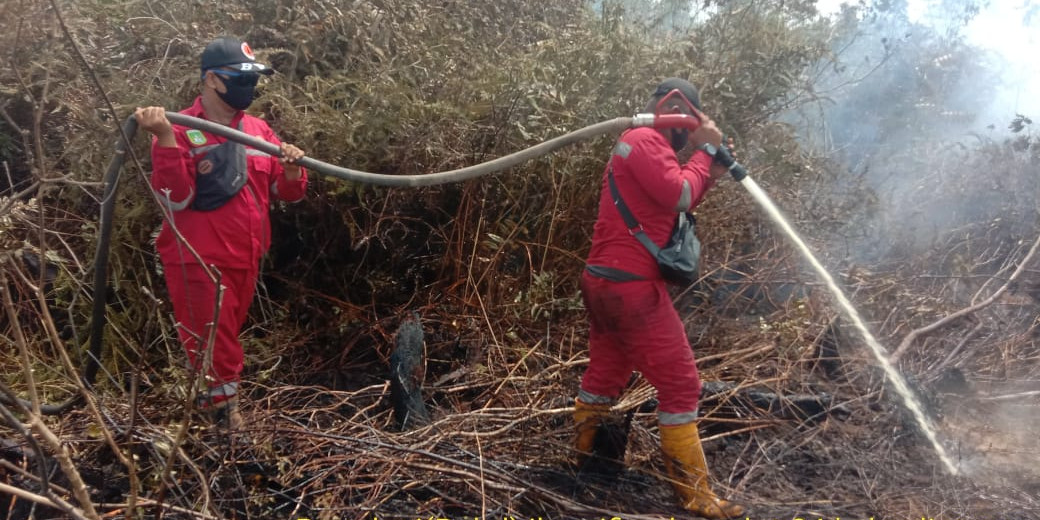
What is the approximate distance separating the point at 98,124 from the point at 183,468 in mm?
2529

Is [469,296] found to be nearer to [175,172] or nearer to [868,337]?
[175,172]

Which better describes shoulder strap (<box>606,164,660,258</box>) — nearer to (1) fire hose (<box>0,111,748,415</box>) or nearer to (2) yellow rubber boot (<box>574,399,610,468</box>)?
(1) fire hose (<box>0,111,748,415</box>)

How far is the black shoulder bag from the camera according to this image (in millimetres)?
3152

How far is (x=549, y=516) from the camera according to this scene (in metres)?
3.10

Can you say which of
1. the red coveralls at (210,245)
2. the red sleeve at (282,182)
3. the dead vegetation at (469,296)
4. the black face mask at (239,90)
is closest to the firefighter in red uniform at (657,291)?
the dead vegetation at (469,296)

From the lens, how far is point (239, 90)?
10.8 feet

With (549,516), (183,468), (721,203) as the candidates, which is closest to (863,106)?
(721,203)

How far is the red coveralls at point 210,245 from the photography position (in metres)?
3.10

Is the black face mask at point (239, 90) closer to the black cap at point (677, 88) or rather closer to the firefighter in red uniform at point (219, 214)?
the firefighter in red uniform at point (219, 214)

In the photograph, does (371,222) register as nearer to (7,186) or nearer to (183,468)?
(183,468)

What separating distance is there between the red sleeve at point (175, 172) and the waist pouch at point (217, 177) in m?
0.04

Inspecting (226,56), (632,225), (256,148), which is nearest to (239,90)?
(226,56)

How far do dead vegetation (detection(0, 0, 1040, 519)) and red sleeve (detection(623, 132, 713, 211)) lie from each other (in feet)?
4.35

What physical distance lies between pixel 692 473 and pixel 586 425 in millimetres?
553
